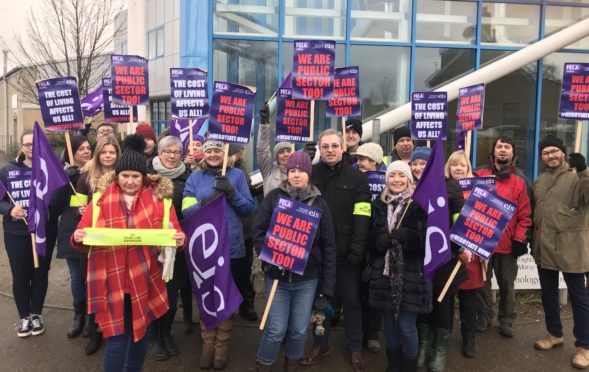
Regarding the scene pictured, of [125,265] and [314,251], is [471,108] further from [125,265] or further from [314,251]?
[125,265]

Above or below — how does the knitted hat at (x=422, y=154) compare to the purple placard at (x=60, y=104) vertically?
below

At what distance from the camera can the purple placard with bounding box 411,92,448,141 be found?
5.33 m

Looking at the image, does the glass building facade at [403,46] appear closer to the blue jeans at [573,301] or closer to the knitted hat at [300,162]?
the blue jeans at [573,301]

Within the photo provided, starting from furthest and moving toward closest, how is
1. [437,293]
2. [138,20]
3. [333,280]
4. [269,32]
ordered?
A: [138,20] → [269,32] → [437,293] → [333,280]

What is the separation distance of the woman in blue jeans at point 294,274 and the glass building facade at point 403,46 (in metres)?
6.12

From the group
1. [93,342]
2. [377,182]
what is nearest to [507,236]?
[377,182]

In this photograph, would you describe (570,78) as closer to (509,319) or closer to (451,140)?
(509,319)

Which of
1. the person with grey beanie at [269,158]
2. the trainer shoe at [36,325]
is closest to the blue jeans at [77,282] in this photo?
the trainer shoe at [36,325]

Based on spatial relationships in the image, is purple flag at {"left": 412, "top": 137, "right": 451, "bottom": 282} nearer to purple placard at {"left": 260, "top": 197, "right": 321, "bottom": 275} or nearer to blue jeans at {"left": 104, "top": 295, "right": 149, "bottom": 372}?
purple placard at {"left": 260, "top": 197, "right": 321, "bottom": 275}

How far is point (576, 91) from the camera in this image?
191 inches

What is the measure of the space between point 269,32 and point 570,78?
6.21 meters

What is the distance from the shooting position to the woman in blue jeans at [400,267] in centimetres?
359

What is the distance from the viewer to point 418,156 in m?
4.09

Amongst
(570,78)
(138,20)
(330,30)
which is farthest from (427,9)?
(138,20)
